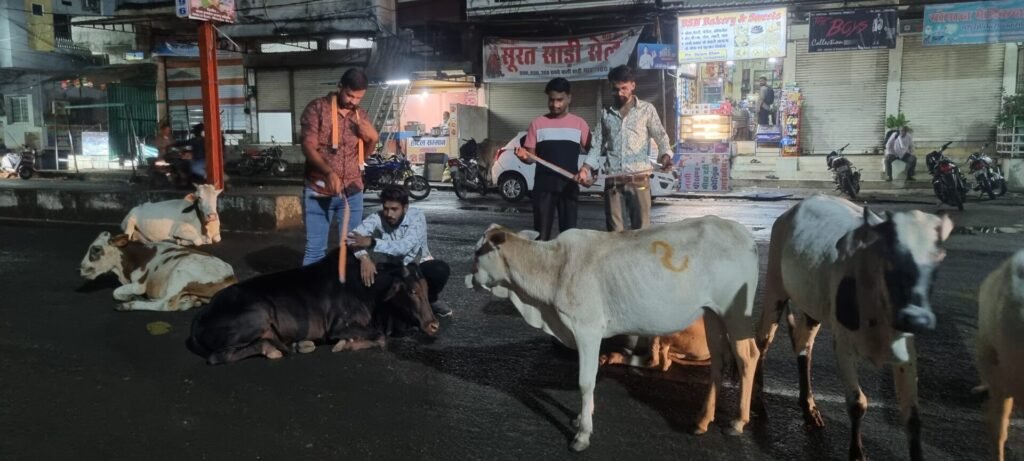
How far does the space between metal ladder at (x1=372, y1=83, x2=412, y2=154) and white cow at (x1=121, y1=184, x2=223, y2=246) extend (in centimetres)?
1312

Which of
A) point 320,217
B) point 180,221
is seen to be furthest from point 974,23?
point 180,221

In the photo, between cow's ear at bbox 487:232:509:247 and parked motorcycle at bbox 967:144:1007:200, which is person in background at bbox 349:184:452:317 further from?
parked motorcycle at bbox 967:144:1007:200

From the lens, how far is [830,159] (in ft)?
56.8

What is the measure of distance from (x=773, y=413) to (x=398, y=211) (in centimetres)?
297

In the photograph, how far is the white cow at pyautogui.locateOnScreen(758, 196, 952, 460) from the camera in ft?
9.30

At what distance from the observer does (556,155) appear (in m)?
5.52

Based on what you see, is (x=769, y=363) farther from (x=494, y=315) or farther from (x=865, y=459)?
(x=494, y=315)

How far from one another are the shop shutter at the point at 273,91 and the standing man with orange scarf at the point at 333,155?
778 inches

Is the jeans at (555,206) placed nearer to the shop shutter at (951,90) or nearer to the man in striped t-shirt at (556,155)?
the man in striped t-shirt at (556,155)

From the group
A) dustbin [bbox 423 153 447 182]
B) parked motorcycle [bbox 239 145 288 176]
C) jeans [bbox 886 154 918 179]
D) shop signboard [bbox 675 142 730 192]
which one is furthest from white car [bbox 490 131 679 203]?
parked motorcycle [bbox 239 145 288 176]

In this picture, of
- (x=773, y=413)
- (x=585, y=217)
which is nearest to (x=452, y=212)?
(x=585, y=217)

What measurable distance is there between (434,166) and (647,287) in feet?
55.6

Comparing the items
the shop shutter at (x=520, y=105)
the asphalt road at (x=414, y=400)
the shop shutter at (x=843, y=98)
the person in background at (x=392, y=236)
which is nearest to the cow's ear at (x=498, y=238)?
the asphalt road at (x=414, y=400)

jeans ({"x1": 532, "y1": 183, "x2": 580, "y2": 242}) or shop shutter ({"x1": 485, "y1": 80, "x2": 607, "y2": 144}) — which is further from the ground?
shop shutter ({"x1": 485, "y1": 80, "x2": 607, "y2": 144})
